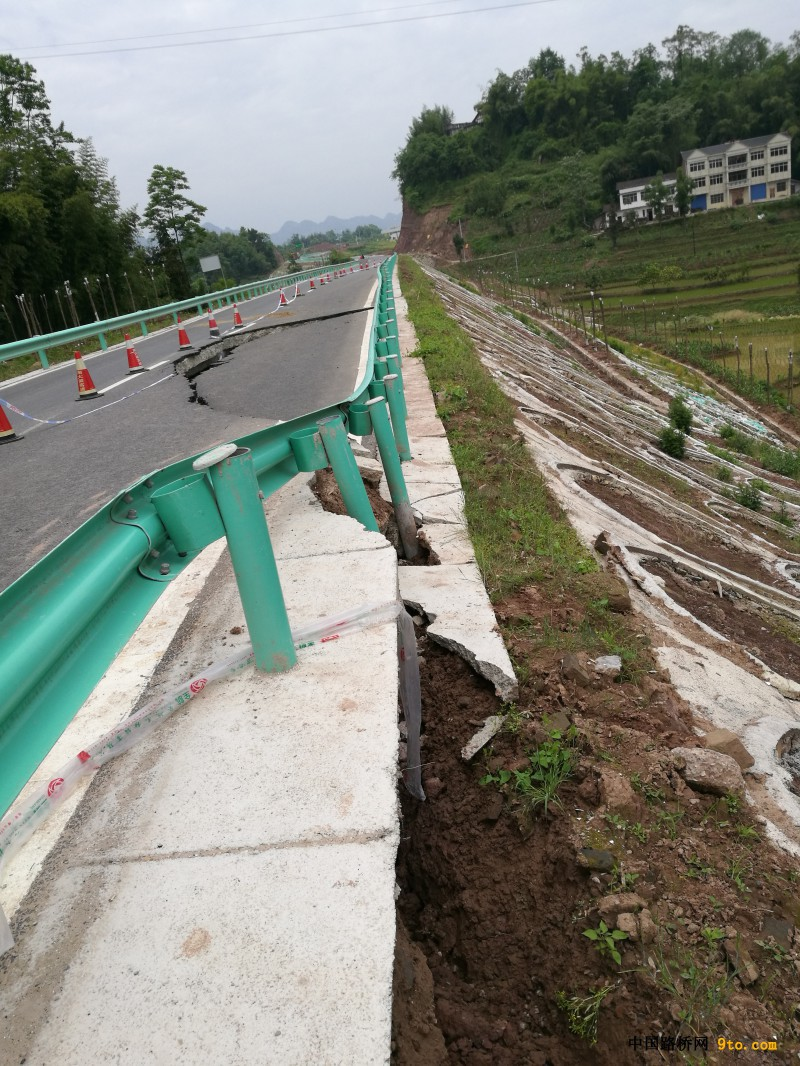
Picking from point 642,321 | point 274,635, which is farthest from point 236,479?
point 642,321

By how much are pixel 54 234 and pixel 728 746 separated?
96.1 ft

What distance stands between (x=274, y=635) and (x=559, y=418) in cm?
1197

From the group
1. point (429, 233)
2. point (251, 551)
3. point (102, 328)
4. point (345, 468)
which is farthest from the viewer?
point (429, 233)

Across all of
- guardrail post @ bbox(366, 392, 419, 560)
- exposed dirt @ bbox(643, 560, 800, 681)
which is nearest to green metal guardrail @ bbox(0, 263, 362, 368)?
guardrail post @ bbox(366, 392, 419, 560)

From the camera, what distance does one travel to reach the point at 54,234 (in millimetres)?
26266

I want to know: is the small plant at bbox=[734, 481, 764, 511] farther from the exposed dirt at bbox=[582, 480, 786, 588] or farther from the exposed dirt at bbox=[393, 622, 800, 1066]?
the exposed dirt at bbox=[393, 622, 800, 1066]

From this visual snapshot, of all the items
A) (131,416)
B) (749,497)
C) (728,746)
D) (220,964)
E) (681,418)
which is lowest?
(749,497)

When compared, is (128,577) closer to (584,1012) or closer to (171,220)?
(584,1012)

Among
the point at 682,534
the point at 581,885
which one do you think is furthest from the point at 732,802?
the point at 682,534

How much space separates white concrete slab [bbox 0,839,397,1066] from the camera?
60.6 inches

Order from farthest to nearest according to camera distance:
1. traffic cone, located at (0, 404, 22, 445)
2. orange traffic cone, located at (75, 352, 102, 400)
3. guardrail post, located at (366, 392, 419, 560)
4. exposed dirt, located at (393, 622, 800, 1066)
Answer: orange traffic cone, located at (75, 352, 102, 400)
traffic cone, located at (0, 404, 22, 445)
guardrail post, located at (366, 392, 419, 560)
exposed dirt, located at (393, 622, 800, 1066)

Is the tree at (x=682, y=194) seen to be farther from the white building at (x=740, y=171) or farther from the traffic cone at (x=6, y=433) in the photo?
the traffic cone at (x=6, y=433)

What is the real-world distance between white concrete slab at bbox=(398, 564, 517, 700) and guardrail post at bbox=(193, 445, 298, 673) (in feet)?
3.31

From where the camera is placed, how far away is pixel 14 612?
167 cm
